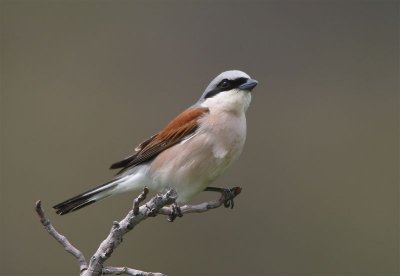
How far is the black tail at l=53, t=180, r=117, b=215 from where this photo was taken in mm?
2162

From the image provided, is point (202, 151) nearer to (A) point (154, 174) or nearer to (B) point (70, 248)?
(A) point (154, 174)

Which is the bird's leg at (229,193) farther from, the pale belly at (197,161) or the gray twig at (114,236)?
the gray twig at (114,236)

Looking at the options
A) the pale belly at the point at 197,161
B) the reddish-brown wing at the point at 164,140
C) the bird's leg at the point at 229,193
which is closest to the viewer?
the bird's leg at the point at 229,193

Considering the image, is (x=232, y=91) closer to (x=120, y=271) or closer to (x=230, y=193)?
(x=230, y=193)

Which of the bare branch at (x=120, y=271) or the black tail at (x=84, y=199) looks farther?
the black tail at (x=84, y=199)

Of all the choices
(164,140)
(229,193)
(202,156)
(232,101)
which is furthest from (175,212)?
(232,101)

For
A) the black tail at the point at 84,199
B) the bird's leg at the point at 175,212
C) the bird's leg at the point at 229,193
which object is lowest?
the bird's leg at the point at 229,193

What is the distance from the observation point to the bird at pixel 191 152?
2271 millimetres

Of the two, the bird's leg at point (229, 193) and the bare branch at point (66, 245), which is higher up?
the bare branch at point (66, 245)

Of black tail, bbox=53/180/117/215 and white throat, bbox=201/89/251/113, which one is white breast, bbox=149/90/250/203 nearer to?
white throat, bbox=201/89/251/113

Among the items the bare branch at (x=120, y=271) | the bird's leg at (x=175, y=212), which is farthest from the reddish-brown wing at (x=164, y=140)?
the bare branch at (x=120, y=271)

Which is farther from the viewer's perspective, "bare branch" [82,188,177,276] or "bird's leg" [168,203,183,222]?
"bird's leg" [168,203,183,222]

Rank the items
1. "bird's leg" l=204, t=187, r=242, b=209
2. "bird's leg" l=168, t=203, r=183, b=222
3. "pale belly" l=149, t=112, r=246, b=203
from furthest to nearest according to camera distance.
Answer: "pale belly" l=149, t=112, r=246, b=203 → "bird's leg" l=204, t=187, r=242, b=209 → "bird's leg" l=168, t=203, r=183, b=222

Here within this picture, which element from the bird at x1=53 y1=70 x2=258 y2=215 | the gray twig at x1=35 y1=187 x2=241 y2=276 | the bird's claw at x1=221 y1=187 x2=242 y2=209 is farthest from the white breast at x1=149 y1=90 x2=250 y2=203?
the gray twig at x1=35 y1=187 x2=241 y2=276
